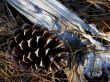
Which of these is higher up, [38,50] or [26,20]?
[26,20]

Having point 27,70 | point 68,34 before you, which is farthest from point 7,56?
point 68,34

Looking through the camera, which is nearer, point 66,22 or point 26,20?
point 66,22

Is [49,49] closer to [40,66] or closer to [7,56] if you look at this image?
[40,66]

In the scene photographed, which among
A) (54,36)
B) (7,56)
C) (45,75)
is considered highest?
(54,36)

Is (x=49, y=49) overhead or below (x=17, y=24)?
below

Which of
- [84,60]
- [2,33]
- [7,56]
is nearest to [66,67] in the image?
[84,60]

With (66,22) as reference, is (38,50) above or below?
below

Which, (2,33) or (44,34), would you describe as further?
(2,33)
